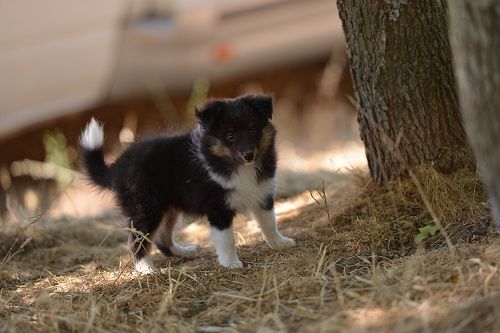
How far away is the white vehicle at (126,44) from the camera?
8031 millimetres

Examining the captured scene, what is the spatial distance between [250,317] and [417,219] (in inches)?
60.4

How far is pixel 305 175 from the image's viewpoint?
7609 millimetres

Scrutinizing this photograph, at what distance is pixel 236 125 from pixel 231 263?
0.92 meters

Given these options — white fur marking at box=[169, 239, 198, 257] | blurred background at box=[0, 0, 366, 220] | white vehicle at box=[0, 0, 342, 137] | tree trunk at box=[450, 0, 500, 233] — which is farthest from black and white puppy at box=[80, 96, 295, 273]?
white vehicle at box=[0, 0, 342, 137]

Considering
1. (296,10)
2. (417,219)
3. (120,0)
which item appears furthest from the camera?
(296,10)

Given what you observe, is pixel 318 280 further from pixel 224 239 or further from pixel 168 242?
pixel 168 242

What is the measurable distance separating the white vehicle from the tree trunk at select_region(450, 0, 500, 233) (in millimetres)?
5101

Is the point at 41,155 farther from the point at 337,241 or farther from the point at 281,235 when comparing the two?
the point at 337,241

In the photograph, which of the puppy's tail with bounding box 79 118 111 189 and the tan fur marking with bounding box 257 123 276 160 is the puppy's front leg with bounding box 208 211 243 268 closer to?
the tan fur marking with bounding box 257 123 276 160

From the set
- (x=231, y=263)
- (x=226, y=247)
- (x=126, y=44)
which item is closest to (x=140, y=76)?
(x=126, y=44)

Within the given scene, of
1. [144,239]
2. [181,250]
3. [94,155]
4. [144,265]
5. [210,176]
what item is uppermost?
[94,155]

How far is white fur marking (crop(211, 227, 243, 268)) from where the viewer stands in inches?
207

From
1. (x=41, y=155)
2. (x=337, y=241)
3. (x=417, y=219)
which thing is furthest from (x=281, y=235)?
(x=41, y=155)

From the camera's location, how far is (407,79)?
518cm
